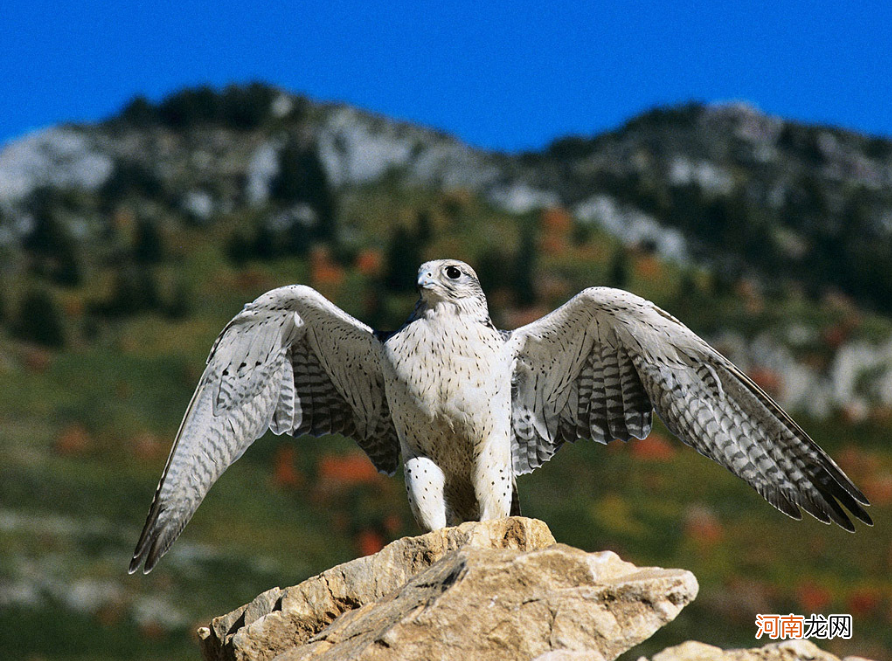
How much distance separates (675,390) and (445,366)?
5.60ft

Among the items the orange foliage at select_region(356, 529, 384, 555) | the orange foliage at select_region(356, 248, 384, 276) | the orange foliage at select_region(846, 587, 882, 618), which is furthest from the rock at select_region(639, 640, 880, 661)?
the orange foliage at select_region(356, 248, 384, 276)

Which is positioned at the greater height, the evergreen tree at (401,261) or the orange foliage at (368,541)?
the evergreen tree at (401,261)

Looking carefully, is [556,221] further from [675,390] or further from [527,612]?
[527,612]

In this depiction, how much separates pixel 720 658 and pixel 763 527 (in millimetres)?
32286

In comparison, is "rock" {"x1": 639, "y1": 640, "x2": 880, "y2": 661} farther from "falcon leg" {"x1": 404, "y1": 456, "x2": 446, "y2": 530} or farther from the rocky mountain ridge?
the rocky mountain ridge

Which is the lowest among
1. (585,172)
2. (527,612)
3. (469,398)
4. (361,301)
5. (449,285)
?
(527,612)

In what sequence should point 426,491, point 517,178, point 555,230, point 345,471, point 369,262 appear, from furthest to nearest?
1. point 517,178
2. point 555,230
3. point 369,262
4. point 345,471
5. point 426,491

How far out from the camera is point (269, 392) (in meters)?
8.05

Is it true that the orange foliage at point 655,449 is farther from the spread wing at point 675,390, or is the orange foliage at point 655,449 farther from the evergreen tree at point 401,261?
the spread wing at point 675,390

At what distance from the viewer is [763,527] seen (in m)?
36.0

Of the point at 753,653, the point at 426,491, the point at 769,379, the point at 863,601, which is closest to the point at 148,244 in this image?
the point at 769,379

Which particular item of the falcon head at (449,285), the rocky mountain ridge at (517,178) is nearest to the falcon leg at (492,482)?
the falcon head at (449,285)

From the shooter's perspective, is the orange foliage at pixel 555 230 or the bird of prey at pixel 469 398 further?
the orange foliage at pixel 555 230

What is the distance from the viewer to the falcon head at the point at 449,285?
6.96 metres
